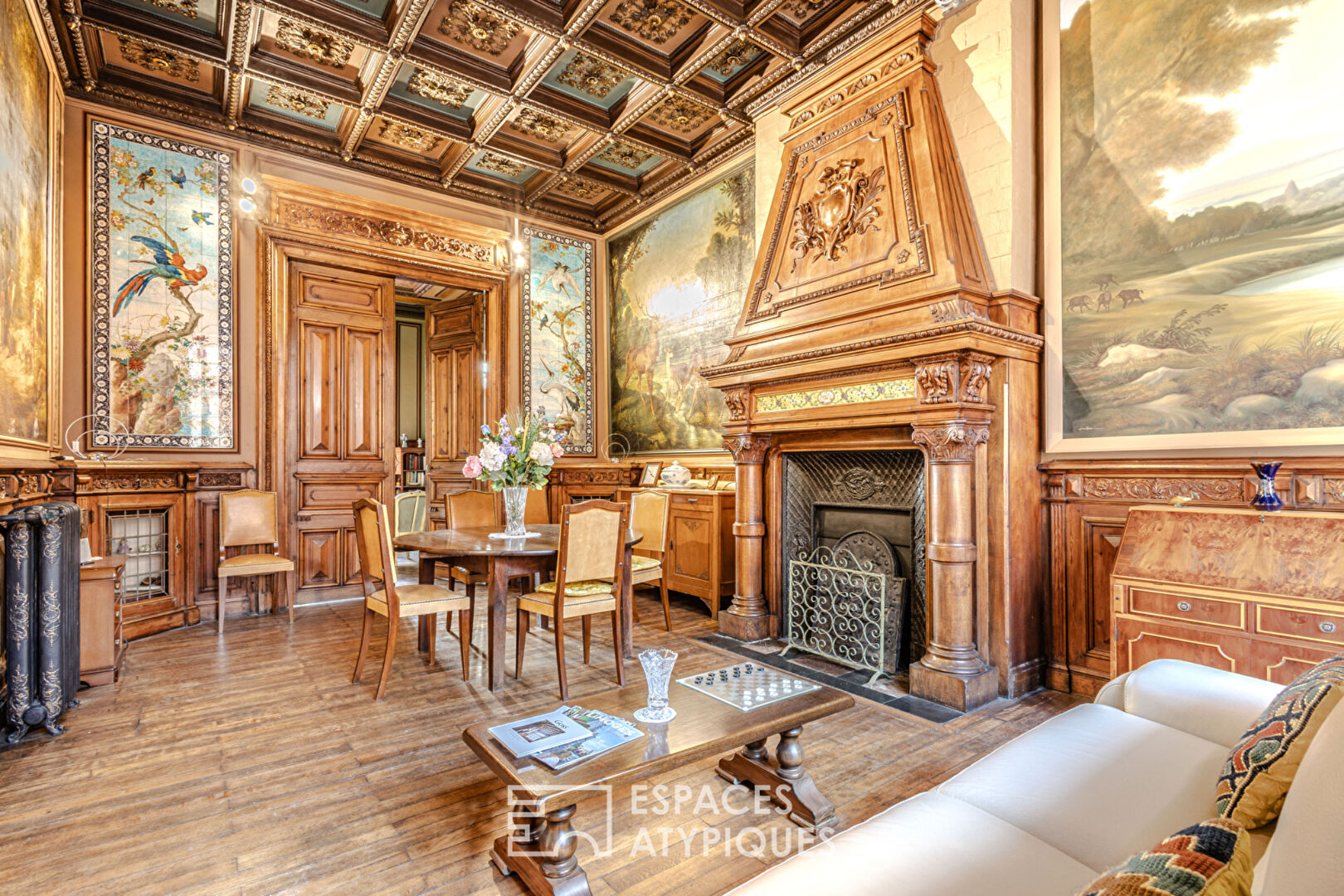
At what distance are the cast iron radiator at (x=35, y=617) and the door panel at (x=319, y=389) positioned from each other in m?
2.91

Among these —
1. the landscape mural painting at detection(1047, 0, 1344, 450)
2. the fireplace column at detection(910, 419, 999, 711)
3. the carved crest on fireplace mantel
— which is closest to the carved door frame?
the carved crest on fireplace mantel

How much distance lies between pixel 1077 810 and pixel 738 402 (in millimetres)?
3367

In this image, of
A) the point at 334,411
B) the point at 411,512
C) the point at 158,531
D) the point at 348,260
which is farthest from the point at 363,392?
the point at 411,512

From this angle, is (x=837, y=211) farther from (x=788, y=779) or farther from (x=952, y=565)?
(x=788, y=779)

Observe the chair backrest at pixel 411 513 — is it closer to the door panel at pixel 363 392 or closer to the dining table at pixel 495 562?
the door panel at pixel 363 392

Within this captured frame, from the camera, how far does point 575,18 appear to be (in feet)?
13.6

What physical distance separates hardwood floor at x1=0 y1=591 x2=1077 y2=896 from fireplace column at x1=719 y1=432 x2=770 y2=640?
68cm

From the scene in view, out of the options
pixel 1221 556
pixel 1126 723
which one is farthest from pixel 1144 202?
pixel 1126 723

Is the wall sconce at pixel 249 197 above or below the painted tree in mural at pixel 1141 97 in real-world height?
above

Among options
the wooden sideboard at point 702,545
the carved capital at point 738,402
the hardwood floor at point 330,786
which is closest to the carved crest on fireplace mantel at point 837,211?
the carved capital at point 738,402

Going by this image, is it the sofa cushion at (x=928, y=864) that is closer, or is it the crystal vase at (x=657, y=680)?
the sofa cushion at (x=928, y=864)

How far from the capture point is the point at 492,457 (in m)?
3.88

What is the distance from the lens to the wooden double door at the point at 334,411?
575cm

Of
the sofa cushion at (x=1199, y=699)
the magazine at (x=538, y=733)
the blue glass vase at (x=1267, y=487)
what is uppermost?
the blue glass vase at (x=1267, y=487)
